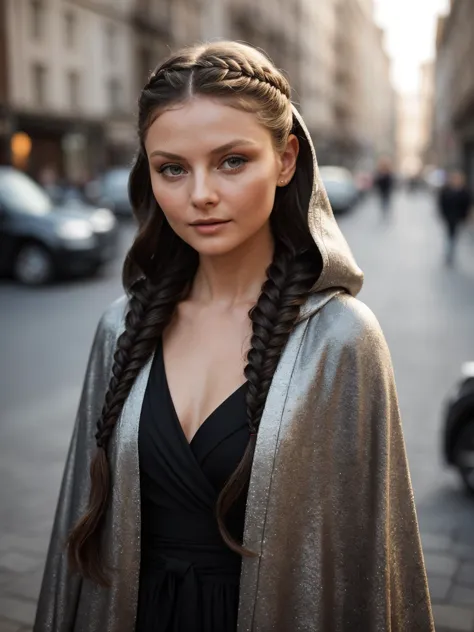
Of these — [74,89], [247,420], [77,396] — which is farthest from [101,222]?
[74,89]

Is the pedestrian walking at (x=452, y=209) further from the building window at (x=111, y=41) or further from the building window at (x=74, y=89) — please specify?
the building window at (x=111, y=41)

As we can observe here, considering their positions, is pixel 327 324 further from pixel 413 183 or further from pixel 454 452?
pixel 413 183

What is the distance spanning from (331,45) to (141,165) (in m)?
95.4

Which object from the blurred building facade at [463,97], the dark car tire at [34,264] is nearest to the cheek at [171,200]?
the dark car tire at [34,264]

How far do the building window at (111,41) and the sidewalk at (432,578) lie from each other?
115ft

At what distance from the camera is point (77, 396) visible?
7.28 meters

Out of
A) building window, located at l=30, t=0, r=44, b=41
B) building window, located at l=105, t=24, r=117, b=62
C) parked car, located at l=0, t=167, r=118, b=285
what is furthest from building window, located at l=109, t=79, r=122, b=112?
parked car, located at l=0, t=167, r=118, b=285

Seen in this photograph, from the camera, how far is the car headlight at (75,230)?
13.7 metres

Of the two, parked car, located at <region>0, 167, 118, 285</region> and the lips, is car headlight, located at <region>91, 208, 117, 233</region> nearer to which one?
parked car, located at <region>0, 167, 118, 285</region>

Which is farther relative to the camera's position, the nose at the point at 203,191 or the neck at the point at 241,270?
the neck at the point at 241,270

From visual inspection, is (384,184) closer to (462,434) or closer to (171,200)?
(462,434)

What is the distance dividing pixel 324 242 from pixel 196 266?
390 mm

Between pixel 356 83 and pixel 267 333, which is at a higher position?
pixel 356 83

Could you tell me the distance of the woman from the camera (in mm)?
1694
